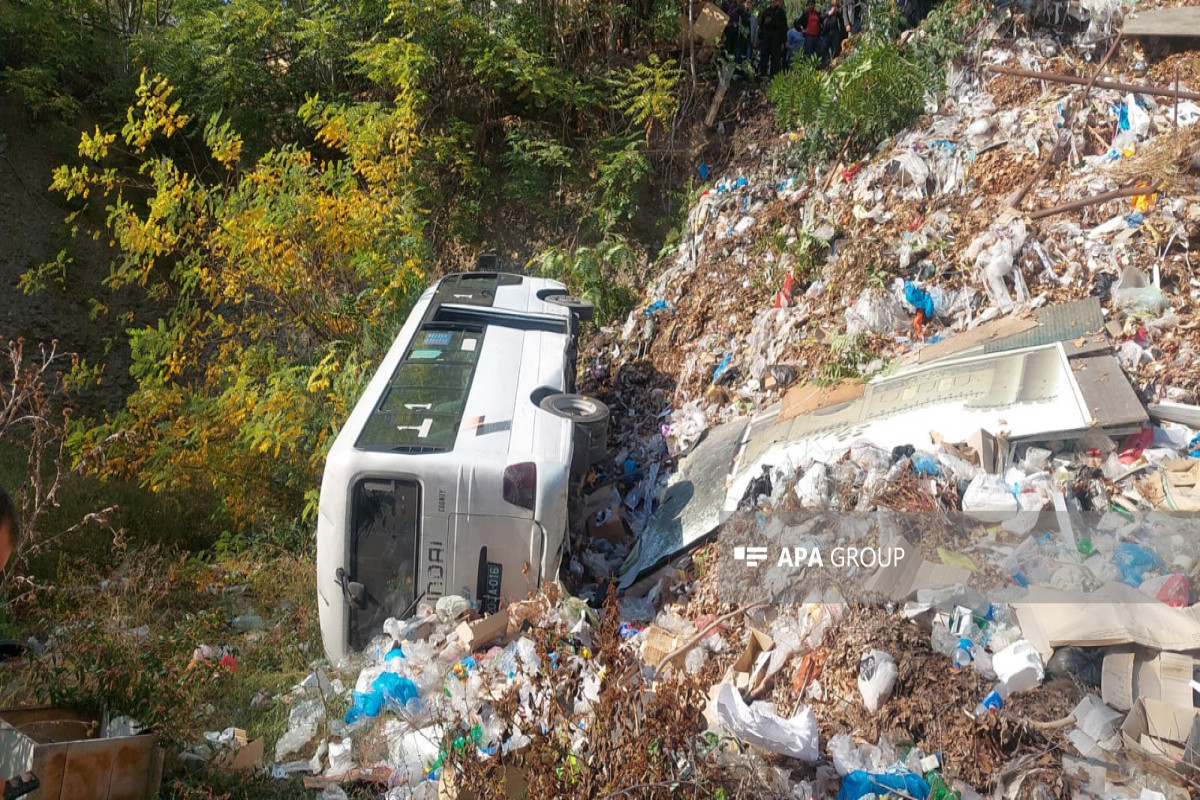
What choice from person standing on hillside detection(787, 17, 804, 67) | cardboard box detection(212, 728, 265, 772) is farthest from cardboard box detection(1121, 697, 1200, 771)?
person standing on hillside detection(787, 17, 804, 67)

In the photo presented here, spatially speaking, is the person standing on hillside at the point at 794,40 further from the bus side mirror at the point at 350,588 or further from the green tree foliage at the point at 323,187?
the bus side mirror at the point at 350,588

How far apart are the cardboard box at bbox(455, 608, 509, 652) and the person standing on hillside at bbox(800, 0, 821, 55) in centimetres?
820

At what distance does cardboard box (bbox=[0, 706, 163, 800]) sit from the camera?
302 centimetres

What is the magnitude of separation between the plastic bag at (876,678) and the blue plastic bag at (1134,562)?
1117 millimetres

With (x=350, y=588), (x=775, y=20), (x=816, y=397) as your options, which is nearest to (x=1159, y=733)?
(x=816, y=397)

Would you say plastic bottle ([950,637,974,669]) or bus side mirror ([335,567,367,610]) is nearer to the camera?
plastic bottle ([950,637,974,669])

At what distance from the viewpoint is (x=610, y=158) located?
10.4m

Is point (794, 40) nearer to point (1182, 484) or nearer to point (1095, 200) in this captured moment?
point (1095, 200)

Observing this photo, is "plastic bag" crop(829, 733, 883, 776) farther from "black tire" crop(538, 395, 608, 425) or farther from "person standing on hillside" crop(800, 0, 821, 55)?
"person standing on hillside" crop(800, 0, 821, 55)

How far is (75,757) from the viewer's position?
3088 millimetres

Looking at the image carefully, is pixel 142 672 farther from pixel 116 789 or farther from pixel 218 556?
pixel 218 556

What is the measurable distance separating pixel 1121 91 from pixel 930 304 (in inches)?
94.0

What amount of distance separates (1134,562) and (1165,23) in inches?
194

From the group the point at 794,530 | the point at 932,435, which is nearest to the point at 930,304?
the point at 932,435
